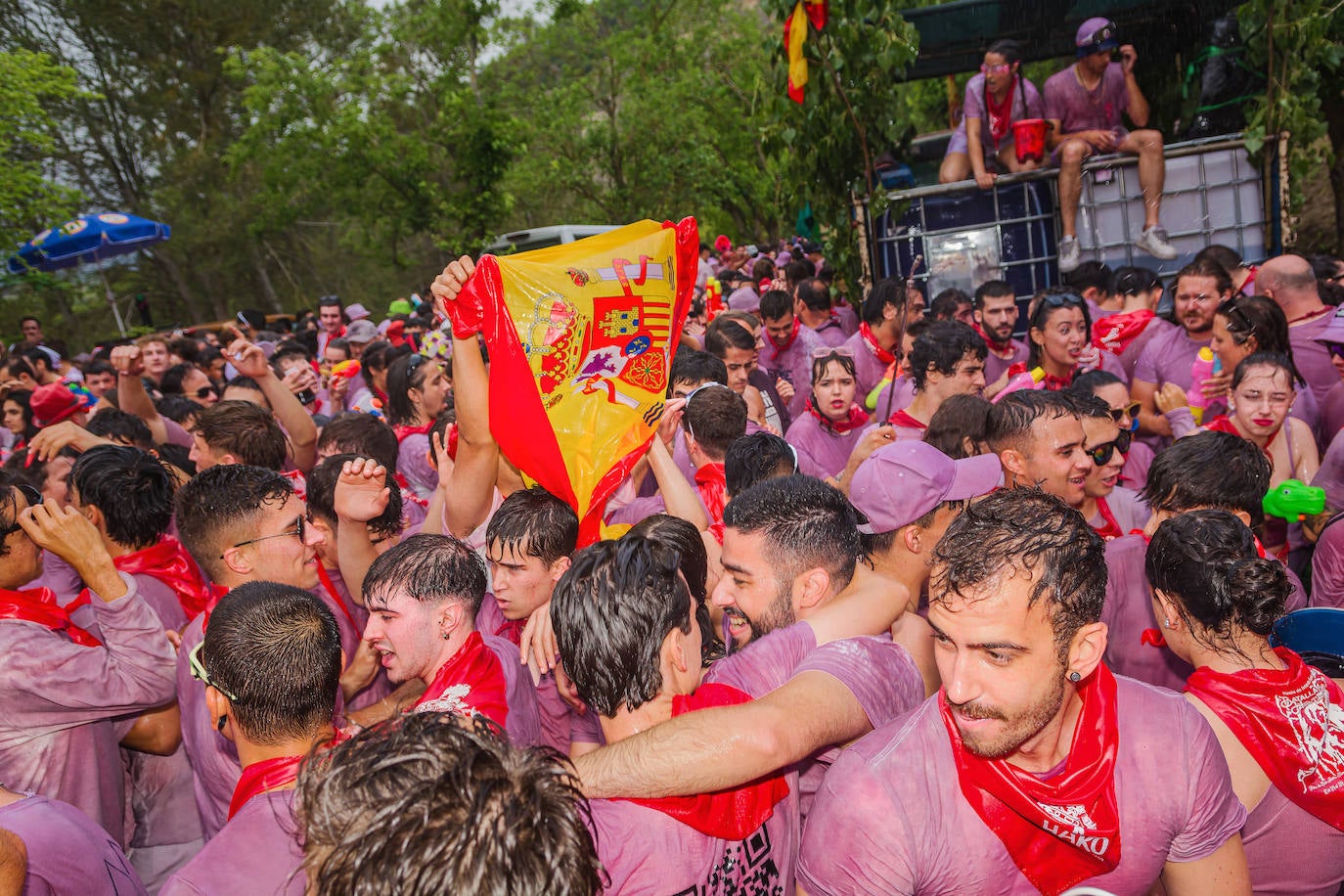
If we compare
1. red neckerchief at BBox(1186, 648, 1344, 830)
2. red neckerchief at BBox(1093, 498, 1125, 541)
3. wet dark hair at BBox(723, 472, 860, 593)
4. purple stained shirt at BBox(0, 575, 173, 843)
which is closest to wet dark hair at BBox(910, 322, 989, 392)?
red neckerchief at BBox(1093, 498, 1125, 541)

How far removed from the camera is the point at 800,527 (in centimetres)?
275

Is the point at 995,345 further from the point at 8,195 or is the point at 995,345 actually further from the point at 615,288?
the point at 8,195

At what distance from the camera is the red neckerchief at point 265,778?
2289 mm

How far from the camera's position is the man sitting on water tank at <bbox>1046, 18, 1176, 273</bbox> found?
7312 mm

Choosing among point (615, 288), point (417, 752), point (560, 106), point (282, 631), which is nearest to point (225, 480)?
point (282, 631)

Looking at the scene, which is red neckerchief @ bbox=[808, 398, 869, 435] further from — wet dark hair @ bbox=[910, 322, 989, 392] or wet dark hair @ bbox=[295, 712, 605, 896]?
wet dark hair @ bbox=[295, 712, 605, 896]

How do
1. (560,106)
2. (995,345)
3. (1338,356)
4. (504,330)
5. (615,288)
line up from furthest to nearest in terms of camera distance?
(560,106) → (995,345) → (1338,356) → (615,288) → (504,330)

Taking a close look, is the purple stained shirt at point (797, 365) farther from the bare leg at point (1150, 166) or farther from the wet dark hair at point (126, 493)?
the wet dark hair at point (126, 493)

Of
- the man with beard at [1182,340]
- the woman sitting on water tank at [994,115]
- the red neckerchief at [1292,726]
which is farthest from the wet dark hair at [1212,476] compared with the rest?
the woman sitting on water tank at [994,115]

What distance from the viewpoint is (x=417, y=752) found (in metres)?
1.46

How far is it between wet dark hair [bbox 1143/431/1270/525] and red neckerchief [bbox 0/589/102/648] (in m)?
3.58

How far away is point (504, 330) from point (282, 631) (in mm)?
1771

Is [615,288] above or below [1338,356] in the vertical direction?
above

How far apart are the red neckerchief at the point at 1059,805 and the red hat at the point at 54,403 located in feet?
19.2
